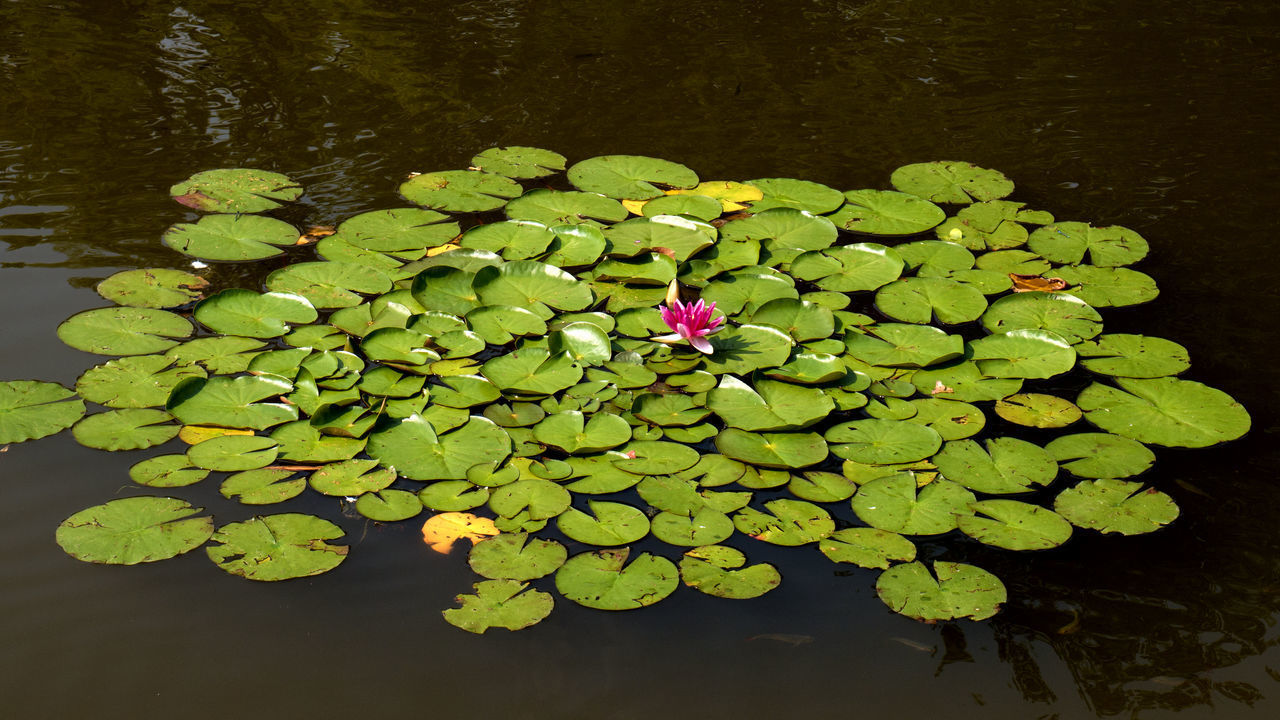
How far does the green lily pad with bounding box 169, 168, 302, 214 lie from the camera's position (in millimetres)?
4020

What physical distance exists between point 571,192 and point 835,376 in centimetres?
159

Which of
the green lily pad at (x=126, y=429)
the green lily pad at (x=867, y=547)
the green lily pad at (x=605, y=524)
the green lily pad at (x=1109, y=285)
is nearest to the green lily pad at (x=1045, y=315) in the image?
the green lily pad at (x=1109, y=285)

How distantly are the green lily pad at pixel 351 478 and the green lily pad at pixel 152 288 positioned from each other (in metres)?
1.12

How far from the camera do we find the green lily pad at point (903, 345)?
337 centimetres

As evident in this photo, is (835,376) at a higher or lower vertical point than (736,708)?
higher

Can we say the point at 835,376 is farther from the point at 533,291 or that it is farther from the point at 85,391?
the point at 85,391

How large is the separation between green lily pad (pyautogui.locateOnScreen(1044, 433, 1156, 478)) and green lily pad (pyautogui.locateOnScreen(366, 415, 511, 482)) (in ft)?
5.65

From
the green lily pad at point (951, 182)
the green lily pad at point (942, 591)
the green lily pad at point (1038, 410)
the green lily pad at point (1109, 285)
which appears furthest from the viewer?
the green lily pad at point (951, 182)

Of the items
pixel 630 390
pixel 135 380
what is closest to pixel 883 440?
pixel 630 390

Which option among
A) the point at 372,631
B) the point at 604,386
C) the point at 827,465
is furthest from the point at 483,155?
the point at 372,631

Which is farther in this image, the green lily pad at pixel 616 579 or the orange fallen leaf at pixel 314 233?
the orange fallen leaf at pixel 314 233

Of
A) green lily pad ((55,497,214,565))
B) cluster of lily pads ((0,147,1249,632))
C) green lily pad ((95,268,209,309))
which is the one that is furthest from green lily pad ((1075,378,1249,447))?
green lily pad ((95,268,209,309))

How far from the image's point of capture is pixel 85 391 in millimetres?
3057

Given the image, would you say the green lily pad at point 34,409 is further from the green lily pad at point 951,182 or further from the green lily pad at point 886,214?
the green lily pad at point 951,182
